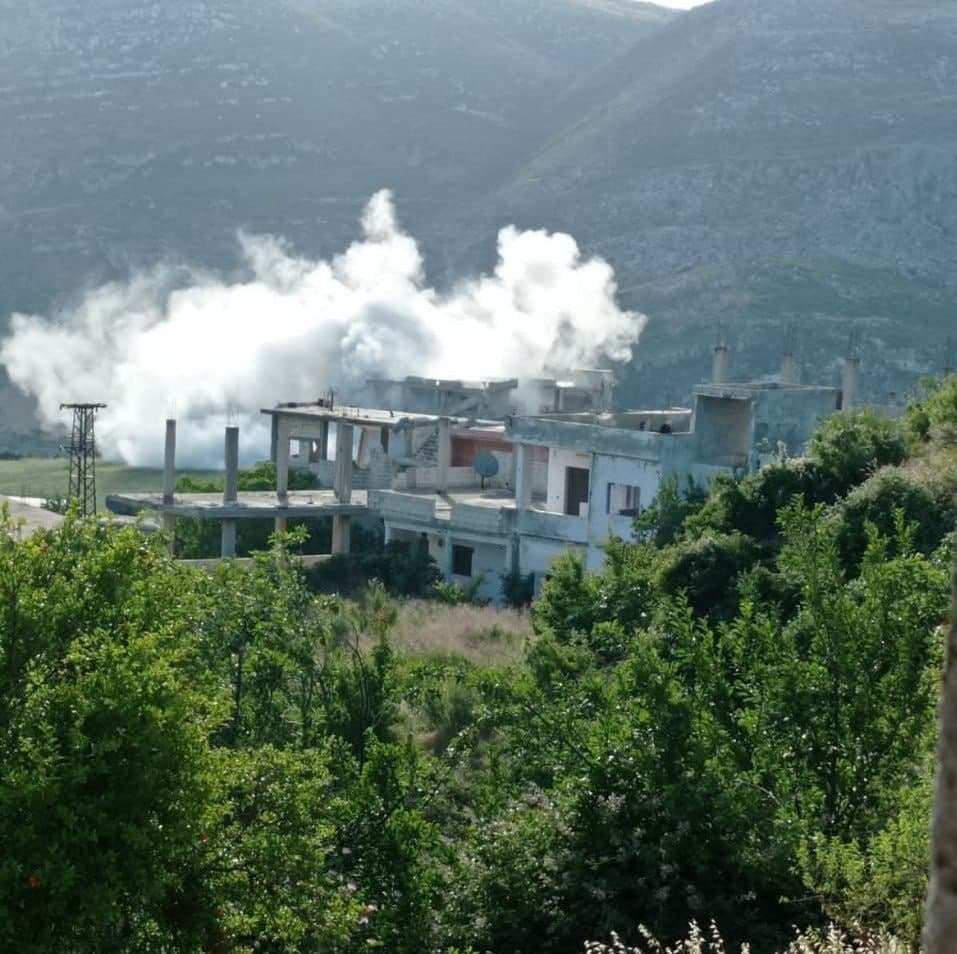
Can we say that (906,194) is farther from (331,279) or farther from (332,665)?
(332,665)

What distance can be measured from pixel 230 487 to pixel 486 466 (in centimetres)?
714

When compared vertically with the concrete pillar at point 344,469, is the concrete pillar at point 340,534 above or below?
below

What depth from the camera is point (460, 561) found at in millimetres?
42594

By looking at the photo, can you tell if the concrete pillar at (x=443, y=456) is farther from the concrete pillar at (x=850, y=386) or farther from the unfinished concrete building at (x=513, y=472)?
the concrete pillar at (x=850, y=386)

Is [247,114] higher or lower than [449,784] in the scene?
higher

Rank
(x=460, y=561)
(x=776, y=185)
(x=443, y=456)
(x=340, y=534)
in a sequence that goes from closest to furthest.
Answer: (x=460, y=561) → (x=340, y=534) → (x=443, y=456) → (x=776, y=185)

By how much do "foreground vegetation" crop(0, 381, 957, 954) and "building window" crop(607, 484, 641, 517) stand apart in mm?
19372

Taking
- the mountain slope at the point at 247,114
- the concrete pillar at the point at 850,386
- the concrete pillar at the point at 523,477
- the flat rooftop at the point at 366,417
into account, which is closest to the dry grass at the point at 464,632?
the concrete pillar at the point at 523,477

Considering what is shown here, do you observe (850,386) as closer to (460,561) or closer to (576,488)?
(576,488)

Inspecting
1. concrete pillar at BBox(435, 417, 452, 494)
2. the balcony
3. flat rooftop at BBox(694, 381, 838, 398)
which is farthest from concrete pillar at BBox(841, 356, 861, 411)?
concrete pillar at BBox(435, 417, 452, 494)

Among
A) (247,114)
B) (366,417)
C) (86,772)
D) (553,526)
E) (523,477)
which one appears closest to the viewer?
(86,772)

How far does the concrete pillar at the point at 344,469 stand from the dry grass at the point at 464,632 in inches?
351

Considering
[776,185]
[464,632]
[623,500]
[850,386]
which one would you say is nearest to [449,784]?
[464,632]

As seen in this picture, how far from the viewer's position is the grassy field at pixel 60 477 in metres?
68.2
